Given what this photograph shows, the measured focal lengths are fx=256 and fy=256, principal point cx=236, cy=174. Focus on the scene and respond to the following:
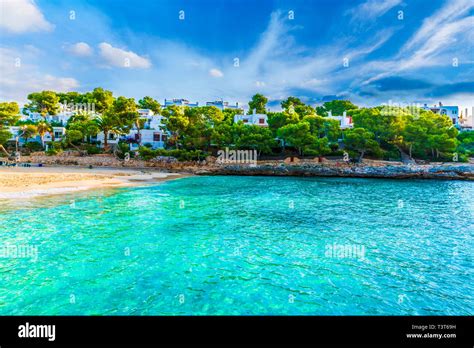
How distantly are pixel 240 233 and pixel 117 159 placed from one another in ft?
155

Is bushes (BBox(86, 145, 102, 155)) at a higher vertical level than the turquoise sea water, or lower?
higher

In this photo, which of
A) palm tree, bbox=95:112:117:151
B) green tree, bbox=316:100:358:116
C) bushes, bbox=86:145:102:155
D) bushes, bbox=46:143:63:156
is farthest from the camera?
green tree, bbox=316:100:358:116

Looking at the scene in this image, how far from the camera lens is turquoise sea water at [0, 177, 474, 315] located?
730cm

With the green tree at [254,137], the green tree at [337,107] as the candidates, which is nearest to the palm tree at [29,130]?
the green tree at [254,137]

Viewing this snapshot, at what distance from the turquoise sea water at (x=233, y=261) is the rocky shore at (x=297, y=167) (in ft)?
84.6

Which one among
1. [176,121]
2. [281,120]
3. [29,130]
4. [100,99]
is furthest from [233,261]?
[100,99]

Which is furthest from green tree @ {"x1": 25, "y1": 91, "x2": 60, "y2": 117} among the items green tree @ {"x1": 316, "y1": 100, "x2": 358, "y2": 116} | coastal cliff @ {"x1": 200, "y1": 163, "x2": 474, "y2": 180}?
green tree @ {"x1": 316, "y1": 100, "x2": 358, "y2": 116}

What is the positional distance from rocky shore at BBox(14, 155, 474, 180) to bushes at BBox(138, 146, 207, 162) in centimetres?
119

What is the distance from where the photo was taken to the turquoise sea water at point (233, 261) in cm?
730

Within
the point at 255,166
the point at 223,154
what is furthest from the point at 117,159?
the point at 255,166

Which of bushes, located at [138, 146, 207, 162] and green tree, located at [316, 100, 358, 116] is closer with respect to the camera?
bushes, located at [138, 146, 207, 162]

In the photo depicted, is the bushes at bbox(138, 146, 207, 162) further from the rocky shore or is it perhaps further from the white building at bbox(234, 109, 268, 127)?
the white building at bbox(234, 109, 268, 127)

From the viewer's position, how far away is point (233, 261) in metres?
10.1
